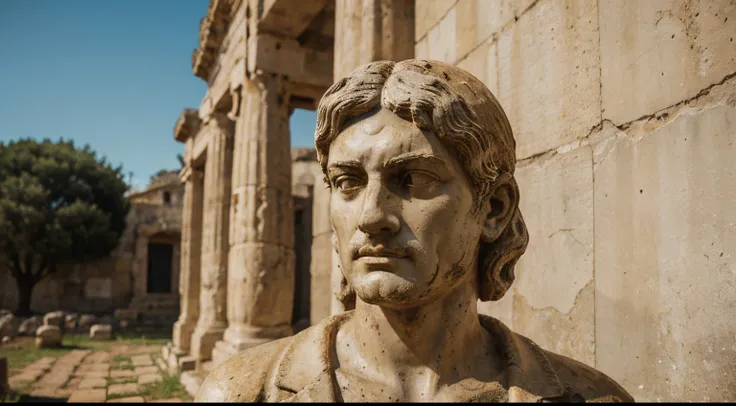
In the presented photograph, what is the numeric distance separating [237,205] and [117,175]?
19.5m

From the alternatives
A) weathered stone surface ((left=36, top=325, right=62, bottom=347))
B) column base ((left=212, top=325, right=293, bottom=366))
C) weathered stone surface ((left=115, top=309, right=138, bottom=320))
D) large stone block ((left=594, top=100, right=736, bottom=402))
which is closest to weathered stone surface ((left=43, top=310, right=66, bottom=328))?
weathered stone surface ((left=115, top=309, right=138, bottom=320))

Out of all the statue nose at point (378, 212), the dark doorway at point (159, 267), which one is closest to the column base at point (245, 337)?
the statue nose at point (378, 212)

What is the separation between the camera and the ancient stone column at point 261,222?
7836mm

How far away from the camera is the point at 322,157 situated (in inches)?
70.1

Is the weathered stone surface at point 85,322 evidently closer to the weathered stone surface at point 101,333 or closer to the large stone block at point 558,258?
the weathered stone surface at point 101,333

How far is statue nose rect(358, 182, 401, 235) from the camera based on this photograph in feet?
4.79

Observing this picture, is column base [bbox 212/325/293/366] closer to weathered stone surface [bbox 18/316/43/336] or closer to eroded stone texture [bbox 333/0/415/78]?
eroded stone texture [bbox 333/0/415/78]

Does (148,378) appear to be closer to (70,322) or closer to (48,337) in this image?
(48,337)

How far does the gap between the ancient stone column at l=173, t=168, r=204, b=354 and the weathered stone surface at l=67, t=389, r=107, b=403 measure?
2706mm

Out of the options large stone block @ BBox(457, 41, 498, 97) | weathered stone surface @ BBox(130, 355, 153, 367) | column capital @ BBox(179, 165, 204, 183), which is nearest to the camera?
large stone block @ BBox(457, 41, 498, 97)

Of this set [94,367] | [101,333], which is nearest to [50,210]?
[101,333]

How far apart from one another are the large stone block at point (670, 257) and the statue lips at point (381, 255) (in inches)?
53.7

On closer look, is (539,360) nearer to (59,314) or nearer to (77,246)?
(59,314)

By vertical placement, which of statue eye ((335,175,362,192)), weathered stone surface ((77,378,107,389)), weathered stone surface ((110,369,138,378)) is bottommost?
weathered stone surface ((110,369,138,378))
